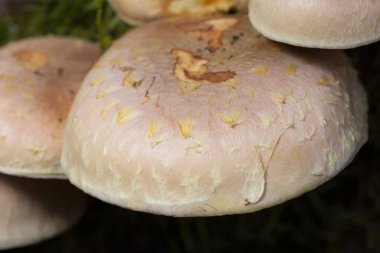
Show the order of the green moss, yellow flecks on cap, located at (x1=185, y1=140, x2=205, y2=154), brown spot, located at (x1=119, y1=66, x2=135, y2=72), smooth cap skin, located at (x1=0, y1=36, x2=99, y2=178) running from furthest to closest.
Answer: the green moss, smooth cap skin, located at (x1=0, y1=36, x2=99, y2=178), brown spot, located at (x1=119, y1=66, x2=135, y2=72), yellow flecks on cap, located at (x1=185, y1=140, x2=205, y2=154)

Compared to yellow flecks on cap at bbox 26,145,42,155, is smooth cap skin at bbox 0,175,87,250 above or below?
below

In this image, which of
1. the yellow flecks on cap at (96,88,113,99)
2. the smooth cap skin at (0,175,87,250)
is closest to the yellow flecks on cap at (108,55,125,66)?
the yellow flecks on cap at (96,88,113,99)

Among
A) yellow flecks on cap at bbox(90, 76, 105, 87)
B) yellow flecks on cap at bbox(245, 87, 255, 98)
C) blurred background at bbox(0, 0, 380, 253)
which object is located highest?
yellow flecks on cap at bbox(245, 87, 255, 98)

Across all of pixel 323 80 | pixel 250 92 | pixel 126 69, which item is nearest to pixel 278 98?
pixel 250 92

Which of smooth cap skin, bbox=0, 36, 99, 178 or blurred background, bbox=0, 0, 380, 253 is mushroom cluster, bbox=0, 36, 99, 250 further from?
blurred background, bbox=0, 0, 380, 253

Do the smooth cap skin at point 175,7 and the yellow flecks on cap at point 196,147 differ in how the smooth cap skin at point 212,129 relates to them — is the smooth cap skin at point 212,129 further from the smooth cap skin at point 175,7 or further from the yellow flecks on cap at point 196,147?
the smooth cap skin at point 175,7

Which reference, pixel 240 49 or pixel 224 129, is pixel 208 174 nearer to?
pixel 224 129
